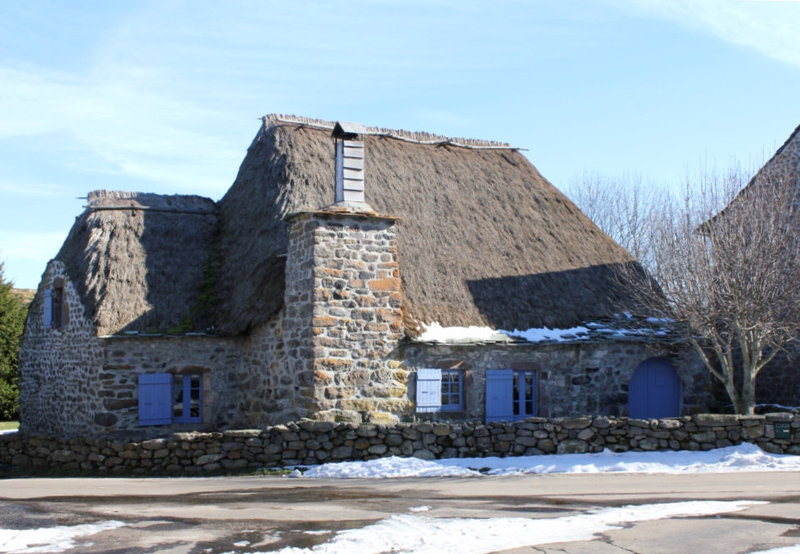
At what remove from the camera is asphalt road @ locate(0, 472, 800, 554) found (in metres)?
8.12

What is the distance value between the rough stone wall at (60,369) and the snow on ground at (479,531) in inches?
407

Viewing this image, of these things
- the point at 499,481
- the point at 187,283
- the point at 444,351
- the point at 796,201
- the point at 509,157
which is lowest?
the point at 499,481

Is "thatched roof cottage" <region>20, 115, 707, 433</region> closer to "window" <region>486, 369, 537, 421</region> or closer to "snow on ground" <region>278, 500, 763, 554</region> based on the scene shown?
"window" <region>486, 369, 537, 421</region>

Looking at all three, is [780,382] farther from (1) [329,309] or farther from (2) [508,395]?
(1) [329,309]

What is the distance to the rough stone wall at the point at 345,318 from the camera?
15.5 m

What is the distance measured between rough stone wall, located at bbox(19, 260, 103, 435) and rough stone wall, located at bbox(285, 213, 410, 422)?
4429mm

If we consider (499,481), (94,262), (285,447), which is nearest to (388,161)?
Result: (94,262)

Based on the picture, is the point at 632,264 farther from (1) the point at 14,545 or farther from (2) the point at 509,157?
(1) the point at 14,545

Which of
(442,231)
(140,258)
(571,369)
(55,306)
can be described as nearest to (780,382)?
(571,369)

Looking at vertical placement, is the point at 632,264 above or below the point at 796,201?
below

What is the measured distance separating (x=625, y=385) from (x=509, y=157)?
762 cm

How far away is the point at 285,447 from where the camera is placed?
1420 centimetres

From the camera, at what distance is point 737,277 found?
16297mm

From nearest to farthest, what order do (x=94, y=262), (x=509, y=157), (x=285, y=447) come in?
(x=285, y=447)
(x=94, y=262)
(x=509, y=157)
